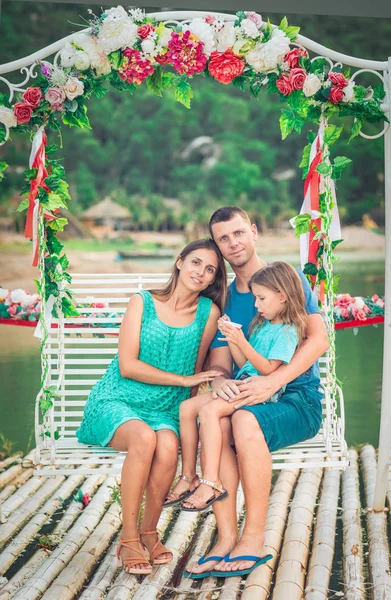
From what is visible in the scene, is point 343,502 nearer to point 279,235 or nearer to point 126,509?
point 126,509

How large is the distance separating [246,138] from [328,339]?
246 inches

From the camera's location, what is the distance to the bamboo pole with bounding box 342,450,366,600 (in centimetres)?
290

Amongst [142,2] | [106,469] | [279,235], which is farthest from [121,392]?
[279,235]

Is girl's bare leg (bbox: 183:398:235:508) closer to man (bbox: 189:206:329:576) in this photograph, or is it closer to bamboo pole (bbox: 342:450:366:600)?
man (bbox: 189:206:329:576)

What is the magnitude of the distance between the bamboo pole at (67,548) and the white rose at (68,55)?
1.88 meters

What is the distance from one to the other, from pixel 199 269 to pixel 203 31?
94cm

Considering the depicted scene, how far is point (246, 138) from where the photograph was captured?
30.2ft

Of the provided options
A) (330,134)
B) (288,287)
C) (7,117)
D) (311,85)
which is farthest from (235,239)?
(7,117)

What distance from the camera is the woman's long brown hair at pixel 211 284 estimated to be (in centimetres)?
317

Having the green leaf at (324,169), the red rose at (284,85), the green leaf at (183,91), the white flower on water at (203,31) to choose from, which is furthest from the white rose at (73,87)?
the green leaf at (324,169)

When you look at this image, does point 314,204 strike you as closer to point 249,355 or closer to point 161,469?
point 249,355

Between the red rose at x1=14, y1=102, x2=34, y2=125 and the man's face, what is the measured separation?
86 cm

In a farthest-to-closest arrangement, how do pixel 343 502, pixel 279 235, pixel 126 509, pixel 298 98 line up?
pixel 279 235 → pixel 343 502 → pixel 298 98 → pixel 126 509

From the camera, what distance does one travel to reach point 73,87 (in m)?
3.31
